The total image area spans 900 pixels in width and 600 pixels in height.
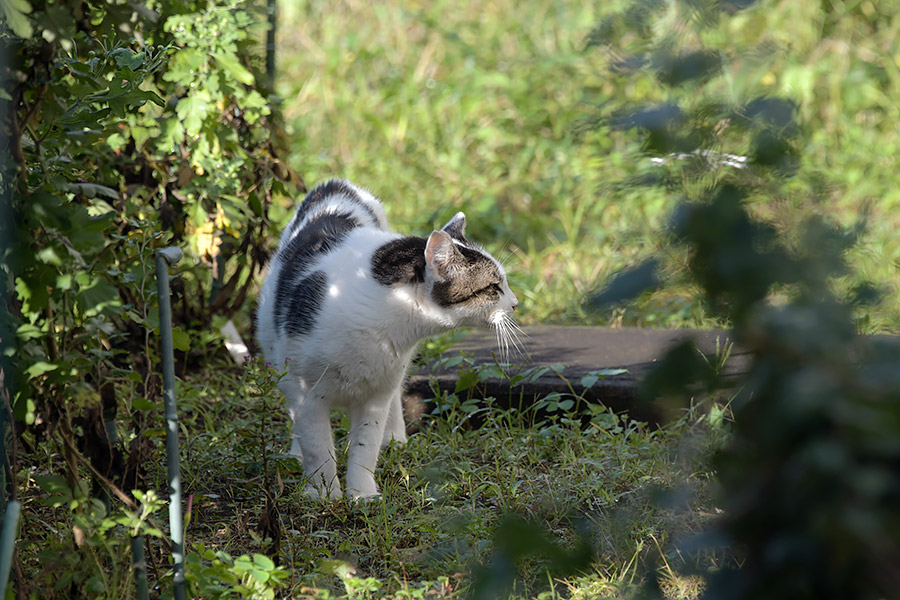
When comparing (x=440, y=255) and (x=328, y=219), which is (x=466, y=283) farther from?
(x=328, y=219)

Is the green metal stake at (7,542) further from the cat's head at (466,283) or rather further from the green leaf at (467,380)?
the green leaf at (467,380)

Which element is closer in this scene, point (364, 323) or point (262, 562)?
point (262, 562)

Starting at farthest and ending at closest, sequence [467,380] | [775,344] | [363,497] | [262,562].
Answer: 1. [467,380]
2. [363,497]
3. [262,562]
4. [775,344]

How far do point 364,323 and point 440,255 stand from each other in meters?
0.30

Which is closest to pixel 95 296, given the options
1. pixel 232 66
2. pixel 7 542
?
pixel 7 542

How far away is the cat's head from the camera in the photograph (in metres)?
2.91

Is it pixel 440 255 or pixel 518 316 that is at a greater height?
pixel 440 255

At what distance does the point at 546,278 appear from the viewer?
498 cm

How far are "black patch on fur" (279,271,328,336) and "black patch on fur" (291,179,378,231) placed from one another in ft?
2.00

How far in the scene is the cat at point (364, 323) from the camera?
287 centimetres

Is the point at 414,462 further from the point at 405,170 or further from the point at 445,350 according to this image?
the point at 405,170

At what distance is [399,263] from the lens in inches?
117

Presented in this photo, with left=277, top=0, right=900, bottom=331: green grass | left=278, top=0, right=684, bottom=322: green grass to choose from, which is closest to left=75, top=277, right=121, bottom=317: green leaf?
left=277, top=0, right=900, bottom=331: green grass

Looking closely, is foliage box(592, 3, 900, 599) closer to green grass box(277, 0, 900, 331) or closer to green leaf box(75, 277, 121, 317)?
green leaf box(75, 277, 121, 317)
